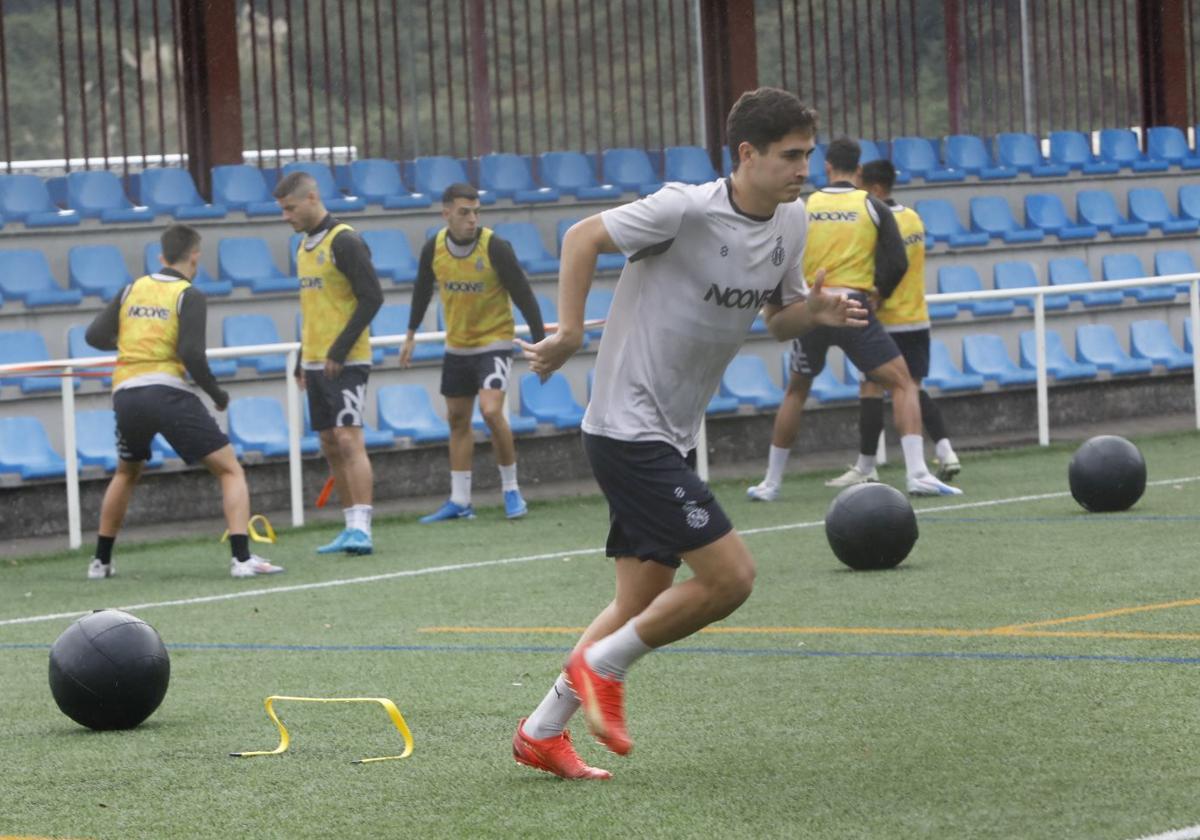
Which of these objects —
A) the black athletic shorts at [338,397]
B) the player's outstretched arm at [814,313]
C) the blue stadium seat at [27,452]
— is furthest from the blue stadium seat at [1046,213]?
the player's outstretched arm at [814,313]

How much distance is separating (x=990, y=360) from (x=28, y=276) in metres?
8.56

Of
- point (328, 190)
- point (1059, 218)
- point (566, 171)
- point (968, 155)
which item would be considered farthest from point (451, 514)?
point (968, 155)

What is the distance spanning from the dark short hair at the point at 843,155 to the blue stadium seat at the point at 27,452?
557cm

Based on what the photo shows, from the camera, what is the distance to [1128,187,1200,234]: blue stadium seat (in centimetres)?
2094

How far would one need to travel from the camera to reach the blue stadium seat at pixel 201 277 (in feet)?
52.0

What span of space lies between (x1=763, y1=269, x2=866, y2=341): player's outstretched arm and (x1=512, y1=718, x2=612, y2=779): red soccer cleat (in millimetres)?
1364

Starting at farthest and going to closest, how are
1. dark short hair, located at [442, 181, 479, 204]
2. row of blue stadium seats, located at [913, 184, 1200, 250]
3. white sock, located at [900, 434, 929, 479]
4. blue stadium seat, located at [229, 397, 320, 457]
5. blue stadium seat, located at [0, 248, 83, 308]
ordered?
1. row of blue stadium seats, located at [913, 184, 1200, 250]
2. blue stadium seat, located at [0, 248, 83, 308]
3. blue stadium seat, located at [229, 397, 320, 457]
4. white sock, located at [900, 434, 929, 479]
5. dark short hair, located at [442, 181, 479, 204]

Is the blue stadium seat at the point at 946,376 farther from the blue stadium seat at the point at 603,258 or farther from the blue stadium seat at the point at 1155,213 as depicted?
the blue stadium seat at the point at 1155,213

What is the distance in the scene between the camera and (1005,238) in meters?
19.8

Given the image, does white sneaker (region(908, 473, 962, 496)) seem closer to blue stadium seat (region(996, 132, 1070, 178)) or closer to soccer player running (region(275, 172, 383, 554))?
soccer player running (region(275, 172, 383, 554))

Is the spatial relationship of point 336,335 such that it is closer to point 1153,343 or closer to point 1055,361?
point 1055,361

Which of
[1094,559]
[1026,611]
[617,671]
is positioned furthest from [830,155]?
[617,671]

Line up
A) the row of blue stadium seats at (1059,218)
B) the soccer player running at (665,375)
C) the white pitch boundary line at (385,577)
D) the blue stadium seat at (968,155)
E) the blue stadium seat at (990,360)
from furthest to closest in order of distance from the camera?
the blue stadium seat at (968,155)
the row of blue stadium seats at (1059,218)
the blue stadium seat at (990,360)
the white pitch boundary line at (385,577)
the soccer player running at (665,375)

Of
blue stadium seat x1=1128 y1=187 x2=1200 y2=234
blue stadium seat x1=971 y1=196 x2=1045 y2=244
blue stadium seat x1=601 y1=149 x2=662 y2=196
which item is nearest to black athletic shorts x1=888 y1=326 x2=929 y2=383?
blue stadium seat x1=601 y1=149 x2=662 y2=196
